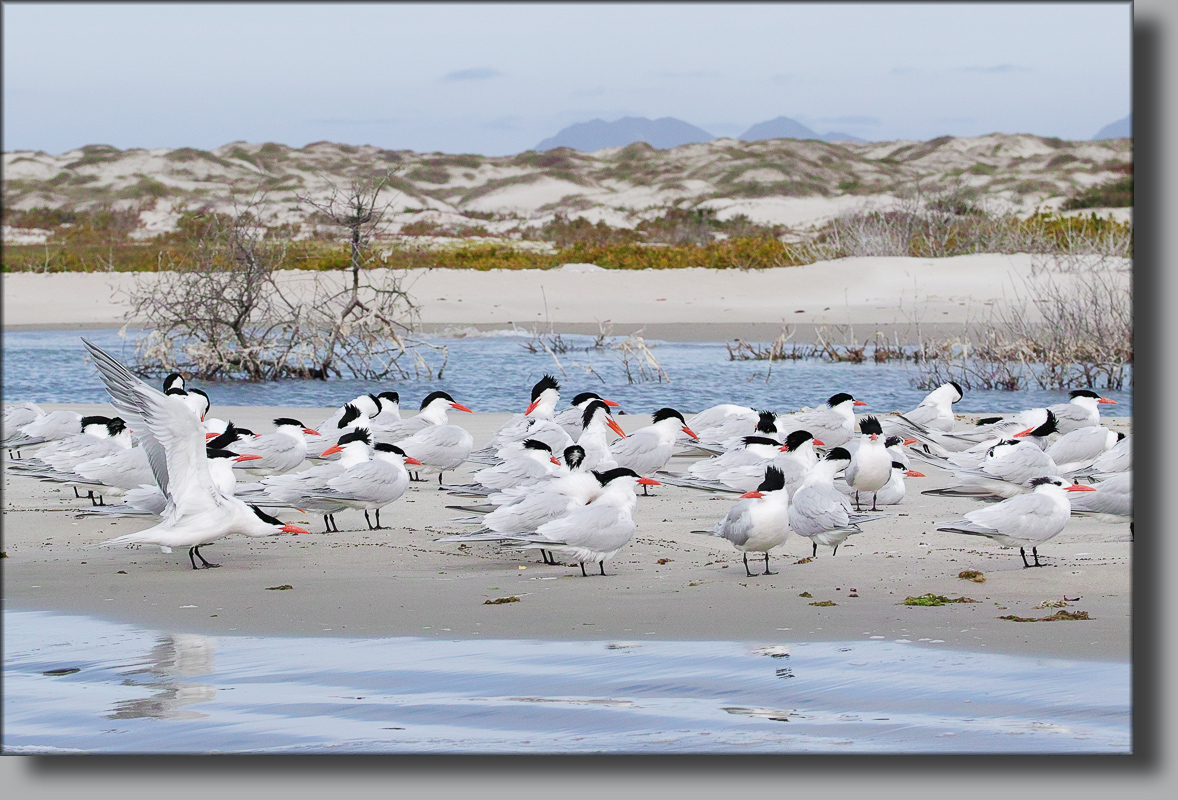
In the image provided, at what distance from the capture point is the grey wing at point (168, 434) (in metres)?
5.97

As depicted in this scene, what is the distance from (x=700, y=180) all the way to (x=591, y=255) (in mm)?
30288

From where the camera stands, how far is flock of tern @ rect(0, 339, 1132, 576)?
21.0 ft

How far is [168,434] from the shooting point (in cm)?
614

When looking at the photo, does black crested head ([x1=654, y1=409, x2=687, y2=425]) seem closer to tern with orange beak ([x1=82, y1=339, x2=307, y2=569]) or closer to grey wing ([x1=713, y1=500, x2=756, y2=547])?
grey wing ([x1=713, y1=500, x2=756, y2=547])

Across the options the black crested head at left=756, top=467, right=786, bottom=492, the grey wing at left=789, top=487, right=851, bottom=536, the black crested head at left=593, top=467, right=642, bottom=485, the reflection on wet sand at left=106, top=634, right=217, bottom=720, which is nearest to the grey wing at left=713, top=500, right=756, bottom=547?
the black crested head at left=756, top=467, right=786, bottom=492

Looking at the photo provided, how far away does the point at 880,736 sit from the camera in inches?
149

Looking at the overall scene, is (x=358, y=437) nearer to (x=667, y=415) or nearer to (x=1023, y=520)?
(x=667, y=415)

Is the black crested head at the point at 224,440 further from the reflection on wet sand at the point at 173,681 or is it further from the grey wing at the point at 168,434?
the reflection on wet sand at the point at 173,681

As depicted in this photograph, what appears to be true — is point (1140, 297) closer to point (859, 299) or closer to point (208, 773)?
point (208, 773)

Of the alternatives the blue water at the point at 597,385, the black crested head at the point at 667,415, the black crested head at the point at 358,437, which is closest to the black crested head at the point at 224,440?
Result: the black crested head at the point at 358,437

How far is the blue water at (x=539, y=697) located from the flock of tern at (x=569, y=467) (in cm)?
141

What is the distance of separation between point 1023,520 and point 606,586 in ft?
6.77

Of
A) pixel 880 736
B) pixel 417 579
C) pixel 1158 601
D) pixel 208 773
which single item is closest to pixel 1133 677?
pixel 1158 601

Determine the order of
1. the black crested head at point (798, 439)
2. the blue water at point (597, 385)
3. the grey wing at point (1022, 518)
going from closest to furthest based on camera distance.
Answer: the grey wing at point (1022, 518)
the black crested head at point (798, 439)
the blue water at point (597, 385)
